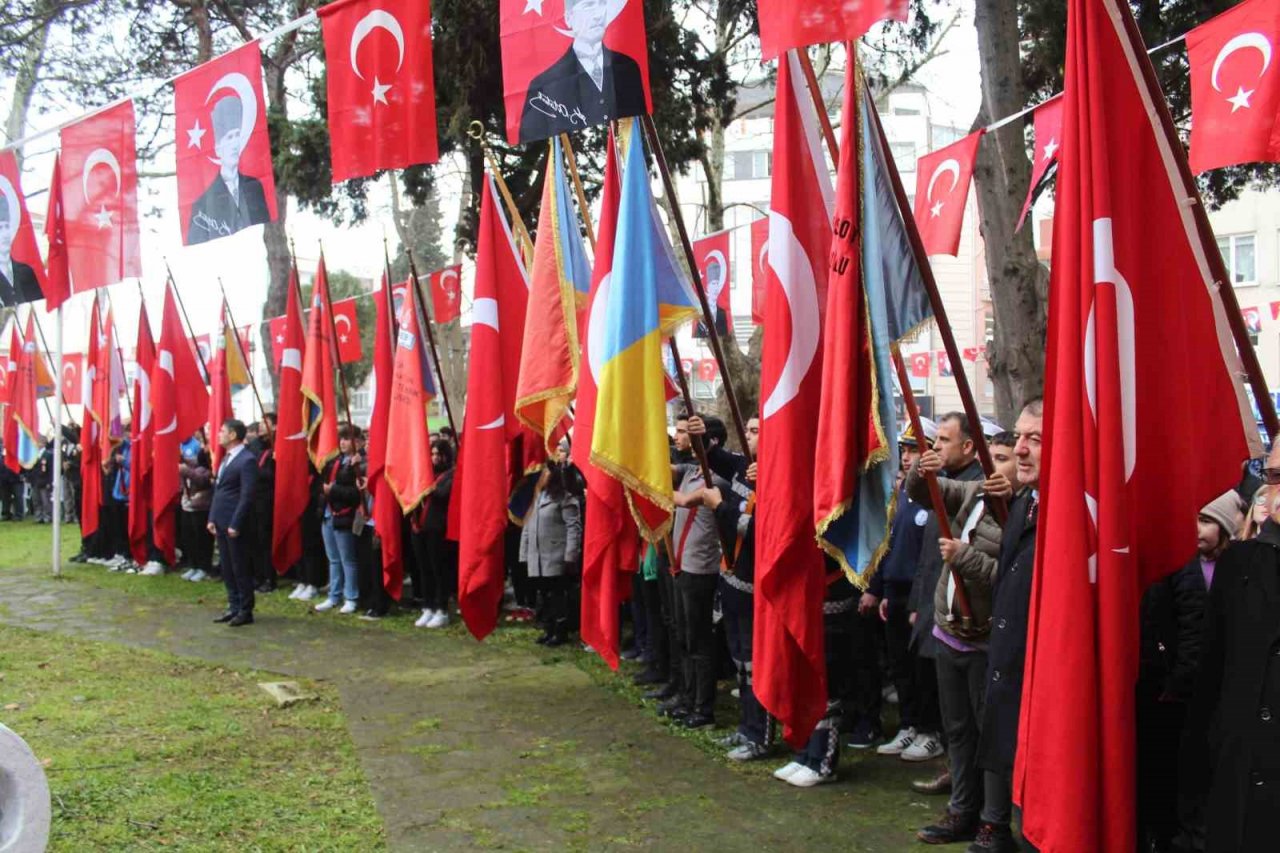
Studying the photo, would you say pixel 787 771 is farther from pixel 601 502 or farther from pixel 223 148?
pixel 223 148

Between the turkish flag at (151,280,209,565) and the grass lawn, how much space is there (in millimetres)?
4104

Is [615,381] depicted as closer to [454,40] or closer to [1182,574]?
[1182,574]

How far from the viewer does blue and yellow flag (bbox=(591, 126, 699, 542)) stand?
21.0 feet

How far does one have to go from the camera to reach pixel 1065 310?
3.86 m

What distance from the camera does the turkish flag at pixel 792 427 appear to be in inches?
211

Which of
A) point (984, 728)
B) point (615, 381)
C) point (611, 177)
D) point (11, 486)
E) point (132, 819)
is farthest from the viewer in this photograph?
point (11, 486)

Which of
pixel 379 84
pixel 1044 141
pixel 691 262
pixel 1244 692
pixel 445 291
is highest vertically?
pixel 379 84

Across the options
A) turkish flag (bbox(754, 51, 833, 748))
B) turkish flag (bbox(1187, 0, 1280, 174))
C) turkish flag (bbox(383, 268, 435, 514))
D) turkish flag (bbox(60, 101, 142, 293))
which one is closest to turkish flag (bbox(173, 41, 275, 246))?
turkish flag (bbox(383, 268, 435, 514))

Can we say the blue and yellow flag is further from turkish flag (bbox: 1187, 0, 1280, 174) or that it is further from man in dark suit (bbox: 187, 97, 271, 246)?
turkish flag (bbox: 1187, 0, 1280, 174)

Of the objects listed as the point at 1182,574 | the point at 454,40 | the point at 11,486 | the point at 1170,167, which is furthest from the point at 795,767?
the point at 11,486

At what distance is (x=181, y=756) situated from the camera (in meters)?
7.18

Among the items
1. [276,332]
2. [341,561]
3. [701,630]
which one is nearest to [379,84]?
[701,630]

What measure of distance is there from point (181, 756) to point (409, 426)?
387 centimetres

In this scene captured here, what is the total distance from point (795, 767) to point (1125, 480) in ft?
11.5
